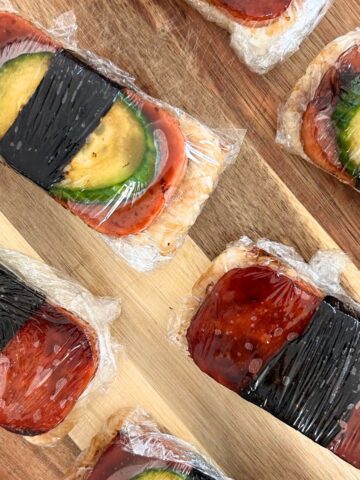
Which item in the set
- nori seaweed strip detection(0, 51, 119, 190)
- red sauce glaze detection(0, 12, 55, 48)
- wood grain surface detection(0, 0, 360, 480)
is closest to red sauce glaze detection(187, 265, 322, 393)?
wood grain surface detection(0, 0, 360, 480)

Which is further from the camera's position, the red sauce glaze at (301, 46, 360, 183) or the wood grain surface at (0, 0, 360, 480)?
the wood grain surface at (0, 0, 360, 480)

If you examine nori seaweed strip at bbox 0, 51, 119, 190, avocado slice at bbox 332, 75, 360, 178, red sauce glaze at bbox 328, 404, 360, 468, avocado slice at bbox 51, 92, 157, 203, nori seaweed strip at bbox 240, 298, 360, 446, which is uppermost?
nori seaweed strip at bbox 0, 51, 119, 190

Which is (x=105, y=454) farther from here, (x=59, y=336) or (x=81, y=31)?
(x=81, y=31)

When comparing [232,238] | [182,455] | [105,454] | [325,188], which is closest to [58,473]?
[105,454]

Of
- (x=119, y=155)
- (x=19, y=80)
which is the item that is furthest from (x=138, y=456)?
(x=19, y=80)

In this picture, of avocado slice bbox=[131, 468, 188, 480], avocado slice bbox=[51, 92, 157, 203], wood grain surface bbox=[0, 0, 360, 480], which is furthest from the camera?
wood grain surface bbox=[0, 0, 360, 480]

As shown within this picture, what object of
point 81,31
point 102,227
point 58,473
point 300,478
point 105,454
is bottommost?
point 300,478

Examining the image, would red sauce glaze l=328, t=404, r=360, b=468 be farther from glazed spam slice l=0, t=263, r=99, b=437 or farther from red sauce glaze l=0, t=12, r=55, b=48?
red sauce glaze l=0, t=12, r=55, b=48
